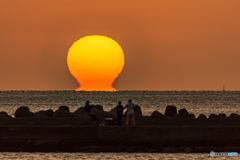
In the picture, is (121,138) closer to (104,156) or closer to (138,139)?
(138,139)

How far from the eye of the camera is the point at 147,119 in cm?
2822

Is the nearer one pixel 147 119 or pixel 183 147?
pixel 183 147

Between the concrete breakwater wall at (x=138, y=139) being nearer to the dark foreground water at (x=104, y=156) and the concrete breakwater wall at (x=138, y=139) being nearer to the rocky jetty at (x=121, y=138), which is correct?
the rocky jetty at (x=121, y=138)

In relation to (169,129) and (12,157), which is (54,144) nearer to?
(12,157)

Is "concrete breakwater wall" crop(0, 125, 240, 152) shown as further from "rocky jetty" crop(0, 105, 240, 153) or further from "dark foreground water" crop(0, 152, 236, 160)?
"dark foreground water" crop(0, 152, 236, 160)

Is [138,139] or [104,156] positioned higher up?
[138,139]

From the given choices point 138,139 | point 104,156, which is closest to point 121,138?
point 138,139

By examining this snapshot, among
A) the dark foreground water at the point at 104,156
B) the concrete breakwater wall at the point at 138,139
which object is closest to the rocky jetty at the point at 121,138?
the concrete breakwater wall at the point at 138,139

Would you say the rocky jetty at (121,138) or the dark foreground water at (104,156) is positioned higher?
the rocky jetty at (121,138)

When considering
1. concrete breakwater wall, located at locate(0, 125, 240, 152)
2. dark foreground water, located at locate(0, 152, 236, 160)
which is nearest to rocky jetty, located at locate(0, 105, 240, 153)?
concrete breakwater wall, located at locate(0, 125, 240, 152)

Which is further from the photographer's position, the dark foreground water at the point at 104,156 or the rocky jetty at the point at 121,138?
the rocky jetty at the point at 121,138

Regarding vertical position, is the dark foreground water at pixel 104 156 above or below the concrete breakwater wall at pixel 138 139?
below

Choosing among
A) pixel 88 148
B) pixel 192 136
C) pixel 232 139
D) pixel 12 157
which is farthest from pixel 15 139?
pixel 232 139

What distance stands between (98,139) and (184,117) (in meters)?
9.00
